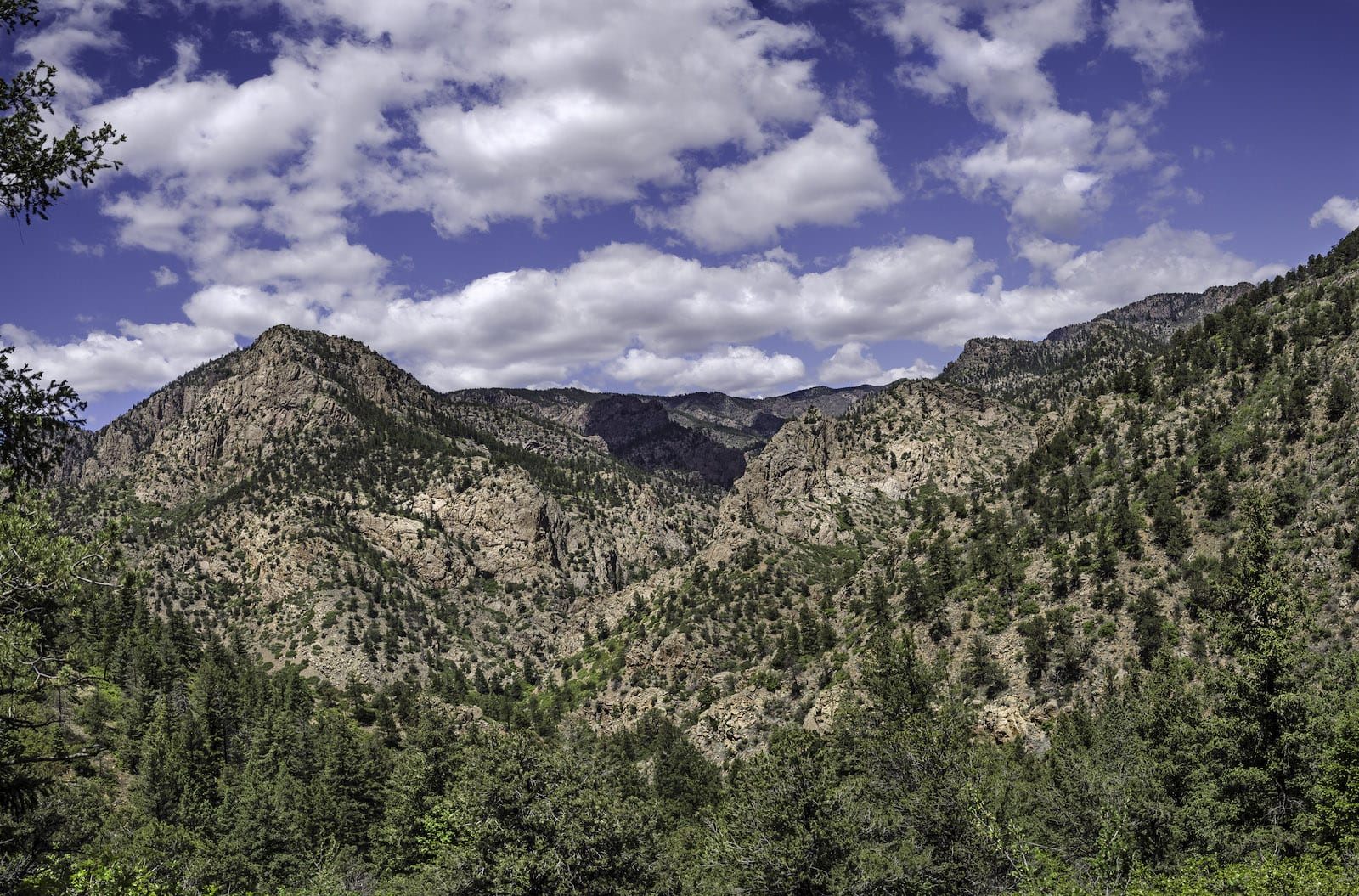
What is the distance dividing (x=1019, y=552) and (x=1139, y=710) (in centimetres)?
3724

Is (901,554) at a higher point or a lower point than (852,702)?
higher

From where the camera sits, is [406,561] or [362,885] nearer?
[362,885]

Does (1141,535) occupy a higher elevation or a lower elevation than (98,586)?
lower

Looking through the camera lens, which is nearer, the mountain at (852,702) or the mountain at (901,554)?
the mountain at (852,702)

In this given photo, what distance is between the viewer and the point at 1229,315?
302 feet

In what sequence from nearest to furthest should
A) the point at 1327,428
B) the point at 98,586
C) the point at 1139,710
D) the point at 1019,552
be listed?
the point at 98,586
the point at 1139,710
the point at 1327,428
the point at 1019,552

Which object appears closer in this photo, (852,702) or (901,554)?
(852,702)

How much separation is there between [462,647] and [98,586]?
174 m

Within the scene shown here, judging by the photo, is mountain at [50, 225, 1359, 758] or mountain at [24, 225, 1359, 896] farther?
mountain at [50, 225, 1359, 758]

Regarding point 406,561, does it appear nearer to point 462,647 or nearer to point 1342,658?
point 462,647

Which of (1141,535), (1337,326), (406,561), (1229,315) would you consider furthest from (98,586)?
(406,561)

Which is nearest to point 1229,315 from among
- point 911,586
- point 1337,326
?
point 1337,326

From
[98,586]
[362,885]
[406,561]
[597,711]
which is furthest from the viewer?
[406,561]

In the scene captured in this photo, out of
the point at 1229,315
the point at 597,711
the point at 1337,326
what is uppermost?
the point at 1229,315
